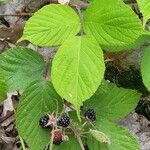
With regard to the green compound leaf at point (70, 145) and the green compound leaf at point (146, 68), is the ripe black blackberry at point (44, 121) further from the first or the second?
the green compound leaf at point (146, 68)

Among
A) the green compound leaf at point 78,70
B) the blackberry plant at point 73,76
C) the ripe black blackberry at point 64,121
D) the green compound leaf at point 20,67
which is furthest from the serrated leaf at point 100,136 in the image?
the green compound leaf at point 20,67

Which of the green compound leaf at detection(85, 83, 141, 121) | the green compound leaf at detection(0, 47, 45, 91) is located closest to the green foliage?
the green compound leaf at detection(85, 83, 141, 121)

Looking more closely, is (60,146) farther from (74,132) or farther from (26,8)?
(26,8)

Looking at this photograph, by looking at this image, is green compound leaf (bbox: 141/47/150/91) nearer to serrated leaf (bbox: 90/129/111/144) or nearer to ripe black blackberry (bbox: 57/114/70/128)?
serrated leaf (bbox: 90/129/111/144)

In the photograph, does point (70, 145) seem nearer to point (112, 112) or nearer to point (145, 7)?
point (112, 112)

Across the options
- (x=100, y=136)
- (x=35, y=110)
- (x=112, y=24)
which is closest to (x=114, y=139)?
(x=100, y=136)

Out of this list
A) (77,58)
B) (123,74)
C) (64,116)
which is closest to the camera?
(77,58)

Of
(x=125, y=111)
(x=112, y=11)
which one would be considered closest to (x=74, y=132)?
(x=125, y=111)
